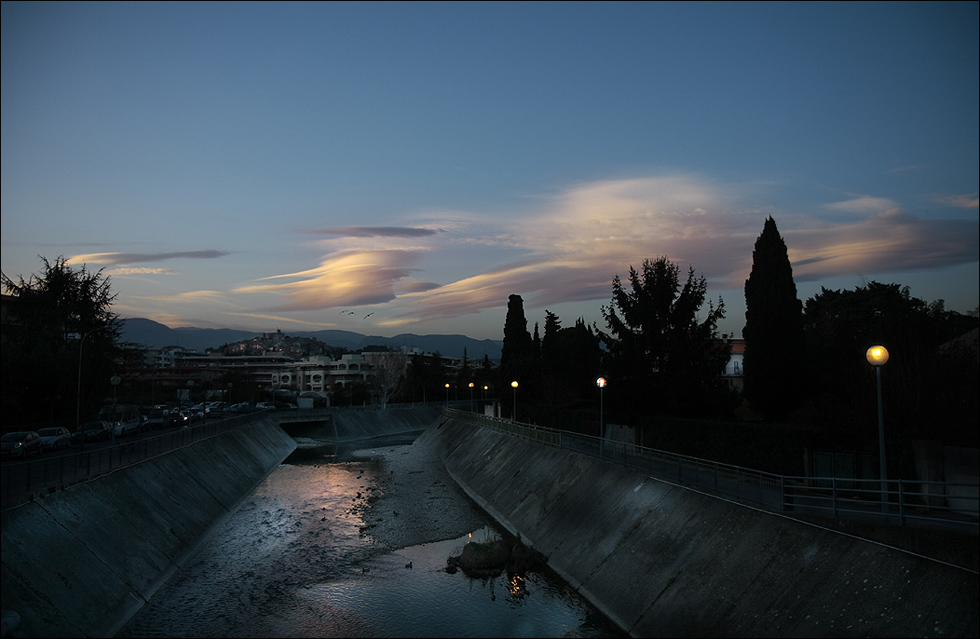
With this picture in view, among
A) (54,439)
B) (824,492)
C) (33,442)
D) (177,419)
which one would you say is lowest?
(177,419)

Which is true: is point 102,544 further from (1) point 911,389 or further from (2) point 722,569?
(1) point 911,389

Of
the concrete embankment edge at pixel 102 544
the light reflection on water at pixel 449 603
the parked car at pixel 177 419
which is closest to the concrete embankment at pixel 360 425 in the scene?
the parked car at pixel 177 419

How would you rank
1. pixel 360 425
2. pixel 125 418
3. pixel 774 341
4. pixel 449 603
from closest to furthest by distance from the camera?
pixel 449 603
pixel 774 341
pixel 125 418
pixel 360 425

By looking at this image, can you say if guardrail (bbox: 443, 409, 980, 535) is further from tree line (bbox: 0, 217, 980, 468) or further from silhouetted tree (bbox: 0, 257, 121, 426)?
silhouetted tree (bbox: 0, 257, 121, 426)

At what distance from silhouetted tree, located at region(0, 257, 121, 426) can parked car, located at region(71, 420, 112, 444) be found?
112 cm

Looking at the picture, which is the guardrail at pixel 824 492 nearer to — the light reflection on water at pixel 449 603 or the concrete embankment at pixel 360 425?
the light reflection on water at pixel 449 603

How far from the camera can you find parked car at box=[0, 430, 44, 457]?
33312mm

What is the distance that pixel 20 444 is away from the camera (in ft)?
111

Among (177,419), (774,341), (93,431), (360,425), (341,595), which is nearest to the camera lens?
(341,595)

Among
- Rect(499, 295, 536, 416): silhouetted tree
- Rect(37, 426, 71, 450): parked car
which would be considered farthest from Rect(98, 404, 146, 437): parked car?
Rect(499, 295, 536, 416): silhouetted tree

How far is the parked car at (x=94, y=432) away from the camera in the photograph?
42719mm

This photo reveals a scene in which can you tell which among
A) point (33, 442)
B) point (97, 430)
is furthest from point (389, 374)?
point (33, 442)

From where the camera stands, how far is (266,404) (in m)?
103

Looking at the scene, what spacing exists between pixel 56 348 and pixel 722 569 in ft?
197
